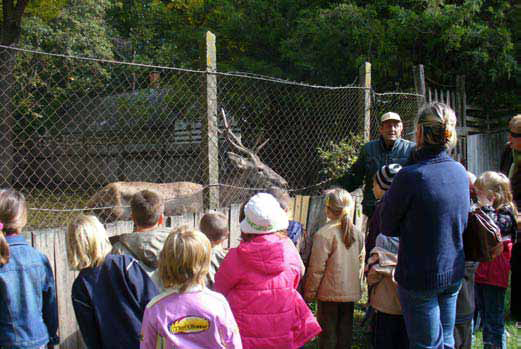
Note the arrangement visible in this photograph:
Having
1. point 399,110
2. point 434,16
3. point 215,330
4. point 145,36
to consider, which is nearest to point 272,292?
point 215,330

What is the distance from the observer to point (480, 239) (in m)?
2.71

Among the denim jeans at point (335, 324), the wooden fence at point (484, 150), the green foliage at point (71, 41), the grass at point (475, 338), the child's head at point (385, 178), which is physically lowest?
the grass at point (475, 338)

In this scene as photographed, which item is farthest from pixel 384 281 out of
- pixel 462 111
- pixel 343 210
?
pixel 462 111

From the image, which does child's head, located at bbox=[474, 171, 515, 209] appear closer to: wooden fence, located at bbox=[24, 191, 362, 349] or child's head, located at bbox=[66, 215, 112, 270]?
wooden fence, located at bbox=[24, 191, 362, 349]

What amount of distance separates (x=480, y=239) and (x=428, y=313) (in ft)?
1.55

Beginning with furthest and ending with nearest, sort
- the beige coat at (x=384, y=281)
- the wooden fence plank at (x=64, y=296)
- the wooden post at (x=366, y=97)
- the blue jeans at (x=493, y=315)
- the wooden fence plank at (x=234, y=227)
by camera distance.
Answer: the wooden post at (x=366, y=97) < the wooden fence plank at (x=234, y=227) < the blue jeans at (x=493, y=315) < the wooden fence plank at (x=64, y=296) < the beige coat at (x=384, y=281)

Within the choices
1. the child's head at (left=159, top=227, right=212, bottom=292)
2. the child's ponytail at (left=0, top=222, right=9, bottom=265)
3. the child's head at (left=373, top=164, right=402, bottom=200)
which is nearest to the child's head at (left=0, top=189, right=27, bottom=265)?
the child's ponytail at (left=0, top=222, right=9, bottom=265)

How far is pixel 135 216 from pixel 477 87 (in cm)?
884

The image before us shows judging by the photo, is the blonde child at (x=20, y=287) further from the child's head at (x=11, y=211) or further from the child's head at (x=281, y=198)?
the child's head at (x=281, y=198)

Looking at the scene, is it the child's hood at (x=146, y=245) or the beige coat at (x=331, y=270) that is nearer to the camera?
the child's hood at (x=146, y=245)

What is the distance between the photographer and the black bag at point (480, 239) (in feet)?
8.80

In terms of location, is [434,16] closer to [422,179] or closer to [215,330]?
[422,179]

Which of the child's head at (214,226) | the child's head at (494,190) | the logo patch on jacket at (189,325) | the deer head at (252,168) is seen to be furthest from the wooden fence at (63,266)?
the deer head at (252,168)

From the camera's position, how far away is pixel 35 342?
276 centimetres
